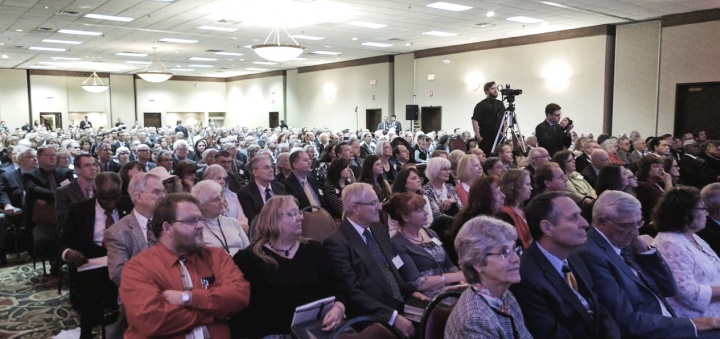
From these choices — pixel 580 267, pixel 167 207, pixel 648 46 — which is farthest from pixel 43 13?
pixel 648 46

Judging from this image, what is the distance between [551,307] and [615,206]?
0.77 metres

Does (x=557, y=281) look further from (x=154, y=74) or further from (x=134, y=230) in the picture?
(x=154, y=74)

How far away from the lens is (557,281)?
2.25 m

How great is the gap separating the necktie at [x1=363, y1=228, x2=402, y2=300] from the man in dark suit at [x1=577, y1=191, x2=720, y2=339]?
97 cm

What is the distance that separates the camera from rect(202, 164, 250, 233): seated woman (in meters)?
4.39

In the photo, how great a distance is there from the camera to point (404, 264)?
3062 millimetres

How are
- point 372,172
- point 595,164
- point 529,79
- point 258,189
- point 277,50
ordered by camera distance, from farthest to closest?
point 529,79, point 277,50, point 595,164, point 372,172, point 258,189

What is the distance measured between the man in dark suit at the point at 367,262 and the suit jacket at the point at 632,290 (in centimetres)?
95

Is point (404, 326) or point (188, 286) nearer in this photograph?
point (188, 286)

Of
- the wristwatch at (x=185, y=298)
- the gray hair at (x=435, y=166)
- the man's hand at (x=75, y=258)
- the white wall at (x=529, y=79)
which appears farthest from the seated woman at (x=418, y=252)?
the white wall at (x=529, y=79)

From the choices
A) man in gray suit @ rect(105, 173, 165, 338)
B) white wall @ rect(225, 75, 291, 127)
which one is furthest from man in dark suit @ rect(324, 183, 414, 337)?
white wall @ rect(225, 75, 291, 127)

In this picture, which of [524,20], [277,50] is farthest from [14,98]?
[524,20]

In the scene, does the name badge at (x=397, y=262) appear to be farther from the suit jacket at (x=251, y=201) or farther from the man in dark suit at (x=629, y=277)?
the suit jacket at (x=251, y=201)

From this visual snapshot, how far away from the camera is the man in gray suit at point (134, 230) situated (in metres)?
2.92
